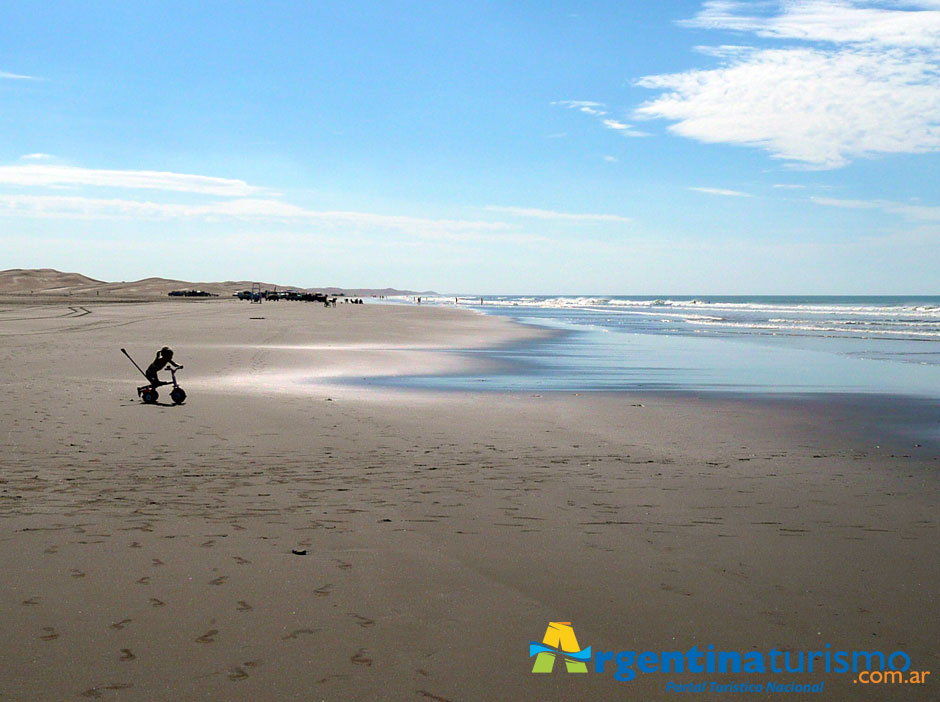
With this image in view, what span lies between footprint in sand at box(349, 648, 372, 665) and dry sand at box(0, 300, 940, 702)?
31mm

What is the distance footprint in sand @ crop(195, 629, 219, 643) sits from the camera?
15.0 feet

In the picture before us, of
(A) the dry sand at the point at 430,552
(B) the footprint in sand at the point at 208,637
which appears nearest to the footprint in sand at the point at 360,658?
(A) the dry sand at the point at 430,552

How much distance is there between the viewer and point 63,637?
4.57 m

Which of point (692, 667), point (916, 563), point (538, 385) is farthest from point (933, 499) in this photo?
point (538, 385)

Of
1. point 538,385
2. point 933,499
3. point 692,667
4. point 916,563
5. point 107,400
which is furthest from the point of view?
point 538,385

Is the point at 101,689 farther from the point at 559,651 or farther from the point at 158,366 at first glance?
the point at 158,366

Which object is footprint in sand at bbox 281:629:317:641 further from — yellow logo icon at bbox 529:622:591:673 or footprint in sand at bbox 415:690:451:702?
yellow logo icon at bbox 529:622:591:673

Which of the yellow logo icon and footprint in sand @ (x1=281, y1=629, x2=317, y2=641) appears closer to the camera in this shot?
the yellow logo icon

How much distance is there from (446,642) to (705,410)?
11138mm

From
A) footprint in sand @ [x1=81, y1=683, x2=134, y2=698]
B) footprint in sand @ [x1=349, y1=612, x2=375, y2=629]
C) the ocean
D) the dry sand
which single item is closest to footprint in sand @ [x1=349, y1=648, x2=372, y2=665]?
the dry sand

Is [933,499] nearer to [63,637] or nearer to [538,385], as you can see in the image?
[63,637]

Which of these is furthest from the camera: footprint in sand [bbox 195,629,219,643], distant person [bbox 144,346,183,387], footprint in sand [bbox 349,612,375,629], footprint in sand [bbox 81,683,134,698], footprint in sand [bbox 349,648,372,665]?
distant person [bbox 144,346,183,387]

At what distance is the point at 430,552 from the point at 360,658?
6.23 ft

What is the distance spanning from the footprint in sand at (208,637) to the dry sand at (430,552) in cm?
2
